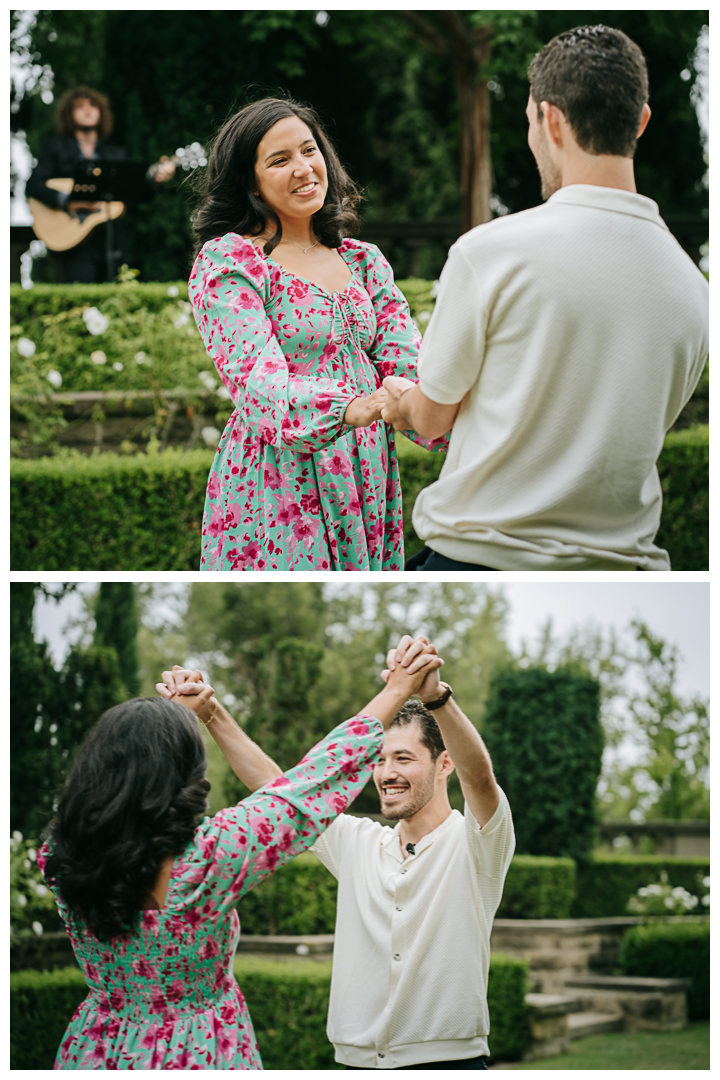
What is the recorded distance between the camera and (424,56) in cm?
1342

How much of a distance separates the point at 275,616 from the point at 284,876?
6.69m

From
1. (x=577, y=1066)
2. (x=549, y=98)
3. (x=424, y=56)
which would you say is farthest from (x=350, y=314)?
(x=424, y=56)

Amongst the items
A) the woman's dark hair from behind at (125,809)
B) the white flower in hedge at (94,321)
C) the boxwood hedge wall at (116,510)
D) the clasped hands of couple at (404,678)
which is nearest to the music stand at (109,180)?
the white flower in hedge at (94,321)

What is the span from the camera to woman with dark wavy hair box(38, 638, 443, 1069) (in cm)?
211

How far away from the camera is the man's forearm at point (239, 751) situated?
263 cm

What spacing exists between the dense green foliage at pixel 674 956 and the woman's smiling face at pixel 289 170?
8068 millimetres

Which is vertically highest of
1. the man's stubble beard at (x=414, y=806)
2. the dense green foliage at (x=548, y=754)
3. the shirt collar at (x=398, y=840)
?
the man's stubble beard at (x=414, y=806)

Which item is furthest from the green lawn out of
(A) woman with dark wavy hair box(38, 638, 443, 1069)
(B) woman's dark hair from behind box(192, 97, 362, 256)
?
(B) woman's dark hair from behind box(192, 97, 362, 256)

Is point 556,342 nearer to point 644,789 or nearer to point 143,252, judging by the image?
point 143,252

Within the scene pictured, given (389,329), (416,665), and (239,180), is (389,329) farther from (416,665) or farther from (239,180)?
(416,665)

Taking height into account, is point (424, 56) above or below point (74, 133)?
above

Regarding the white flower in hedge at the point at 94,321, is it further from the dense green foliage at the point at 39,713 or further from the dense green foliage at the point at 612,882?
the dense green foliage at the point at 612,882

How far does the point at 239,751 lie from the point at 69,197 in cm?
713

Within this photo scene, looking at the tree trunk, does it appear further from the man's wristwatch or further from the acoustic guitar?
the man's wristwatch
